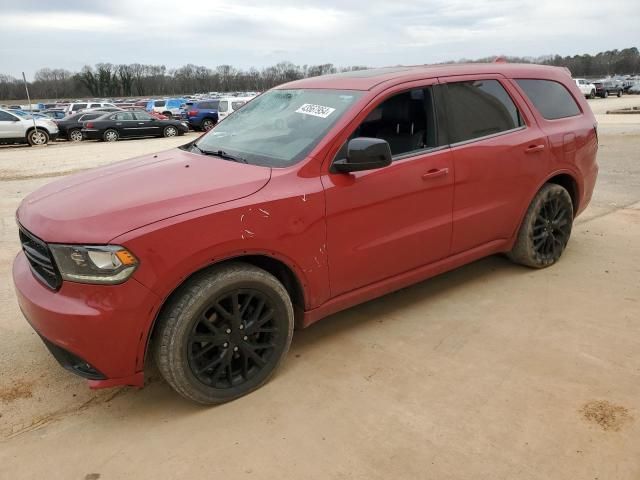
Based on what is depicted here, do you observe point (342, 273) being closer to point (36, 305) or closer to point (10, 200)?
point (36, 305)

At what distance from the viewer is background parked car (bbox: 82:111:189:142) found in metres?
21.3

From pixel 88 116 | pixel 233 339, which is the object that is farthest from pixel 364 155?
pixel 88 116

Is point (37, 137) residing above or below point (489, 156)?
below

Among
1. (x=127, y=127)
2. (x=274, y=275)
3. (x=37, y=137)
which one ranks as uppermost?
(x=274, y=275)

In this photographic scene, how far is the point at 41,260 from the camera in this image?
267cm

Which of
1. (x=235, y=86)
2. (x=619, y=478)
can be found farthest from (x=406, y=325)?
(x=235, y=86)

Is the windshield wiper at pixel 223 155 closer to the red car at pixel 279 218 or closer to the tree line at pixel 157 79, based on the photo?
the red car at pixel 279 218

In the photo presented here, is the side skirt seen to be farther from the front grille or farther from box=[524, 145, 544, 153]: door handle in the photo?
the front grille

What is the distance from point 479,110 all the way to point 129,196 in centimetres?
261

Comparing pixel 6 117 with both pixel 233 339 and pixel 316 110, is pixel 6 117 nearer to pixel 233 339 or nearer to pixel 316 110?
pixel 316 110

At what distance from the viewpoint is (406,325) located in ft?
12.1

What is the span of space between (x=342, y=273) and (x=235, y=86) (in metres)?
107

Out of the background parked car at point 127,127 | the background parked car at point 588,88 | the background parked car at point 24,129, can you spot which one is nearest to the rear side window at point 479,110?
the background parked car at point 24,129

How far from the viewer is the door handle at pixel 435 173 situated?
3469mm
